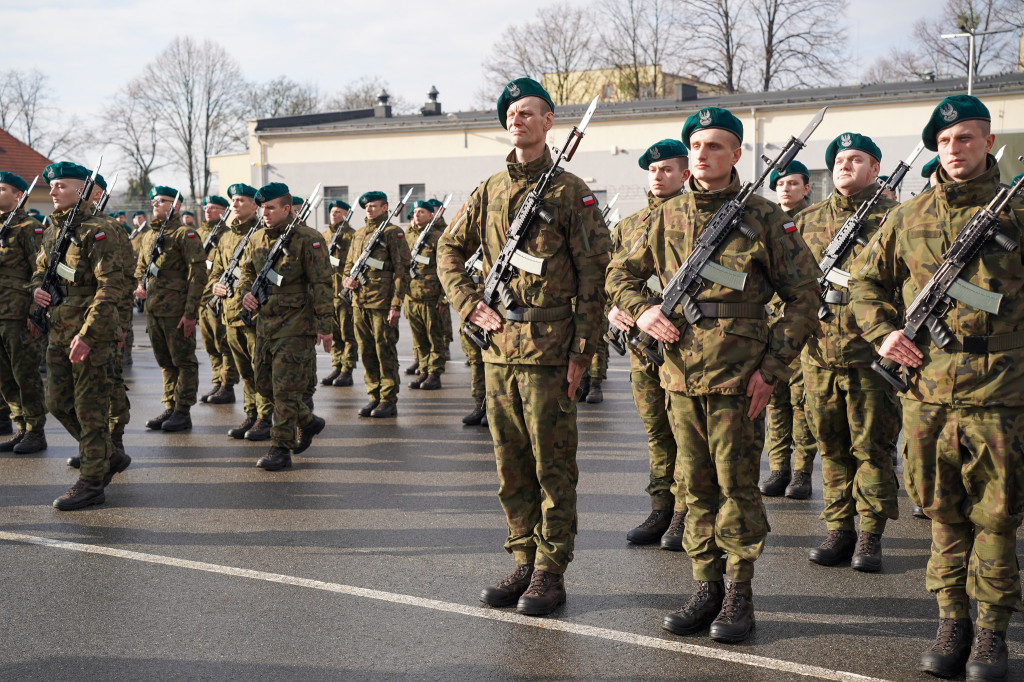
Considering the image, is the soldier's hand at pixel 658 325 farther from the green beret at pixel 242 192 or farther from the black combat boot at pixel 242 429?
the black combat boot at pixel 242 429

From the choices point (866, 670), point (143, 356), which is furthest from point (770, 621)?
point (143, 356)

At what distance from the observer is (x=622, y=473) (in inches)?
283

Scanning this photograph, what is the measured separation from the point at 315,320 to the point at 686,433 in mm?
4168

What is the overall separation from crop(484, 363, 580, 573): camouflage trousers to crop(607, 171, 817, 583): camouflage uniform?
1.75ft

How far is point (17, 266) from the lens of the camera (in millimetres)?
7773

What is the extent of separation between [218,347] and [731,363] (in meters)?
7.33

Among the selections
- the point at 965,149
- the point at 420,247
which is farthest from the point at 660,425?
the point at 420,247

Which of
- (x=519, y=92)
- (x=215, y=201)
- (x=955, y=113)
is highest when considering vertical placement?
(x=519, y=92)

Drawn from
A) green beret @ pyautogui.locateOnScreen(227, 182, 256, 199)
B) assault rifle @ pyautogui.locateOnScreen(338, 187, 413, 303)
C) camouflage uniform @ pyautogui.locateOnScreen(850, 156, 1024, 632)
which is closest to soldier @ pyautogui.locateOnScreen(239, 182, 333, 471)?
green beret @ pyautogui.locateOnScreen(227, 182, 256, 199)

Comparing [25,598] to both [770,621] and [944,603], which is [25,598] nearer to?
[770,621]

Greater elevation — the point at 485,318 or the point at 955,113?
the point at 955,113

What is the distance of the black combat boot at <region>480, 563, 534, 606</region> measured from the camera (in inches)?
178

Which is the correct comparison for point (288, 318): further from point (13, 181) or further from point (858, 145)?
point (858, 145)

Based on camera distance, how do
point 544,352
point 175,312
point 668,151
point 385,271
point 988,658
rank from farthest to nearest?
1. point 385,271
2. point 175,312
3. point 668,151
4. point 544,352
5. point 988,658
